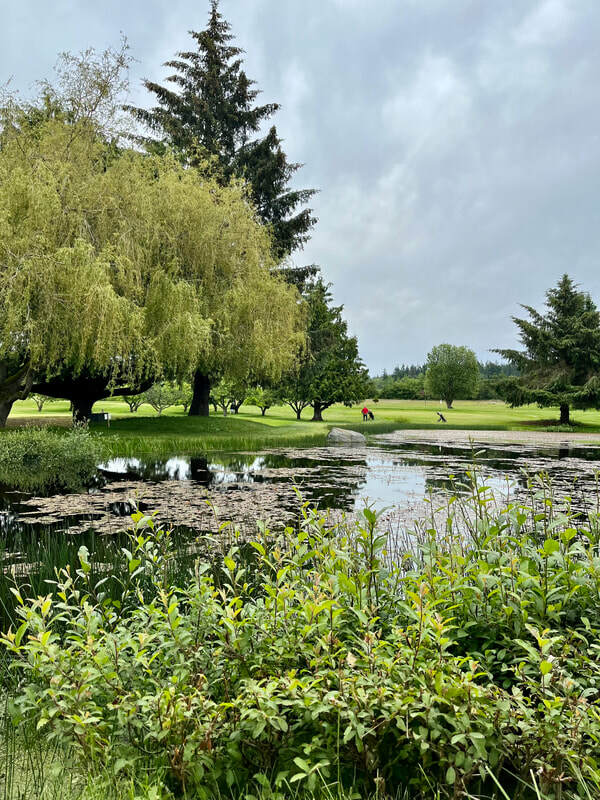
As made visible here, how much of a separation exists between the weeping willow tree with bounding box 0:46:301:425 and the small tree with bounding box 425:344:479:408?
55.5m

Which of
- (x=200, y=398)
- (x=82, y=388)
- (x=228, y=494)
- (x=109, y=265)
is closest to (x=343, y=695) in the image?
(x=228, y=494)

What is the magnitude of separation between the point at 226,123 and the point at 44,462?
994 inches

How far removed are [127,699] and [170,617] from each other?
392mm

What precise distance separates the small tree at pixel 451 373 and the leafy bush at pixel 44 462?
214 ft

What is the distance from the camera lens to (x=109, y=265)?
14359 mm

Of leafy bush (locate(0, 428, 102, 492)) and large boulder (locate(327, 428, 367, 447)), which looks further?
large boulder (locate(327, 428, 367, 447))

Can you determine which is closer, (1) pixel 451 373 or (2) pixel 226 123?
(2) pixel 226 123

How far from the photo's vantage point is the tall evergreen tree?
28.0 m

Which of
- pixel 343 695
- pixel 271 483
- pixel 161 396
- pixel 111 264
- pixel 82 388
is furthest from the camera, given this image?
pixel 161 396

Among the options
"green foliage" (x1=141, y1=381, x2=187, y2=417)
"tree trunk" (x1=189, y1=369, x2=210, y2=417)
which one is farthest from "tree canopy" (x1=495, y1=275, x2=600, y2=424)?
"green foliage" (x1=141, y1=381, x2=187, y2=417)

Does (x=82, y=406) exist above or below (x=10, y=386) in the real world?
below

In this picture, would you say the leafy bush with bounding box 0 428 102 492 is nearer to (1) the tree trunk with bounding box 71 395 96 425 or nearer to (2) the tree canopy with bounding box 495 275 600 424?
(1) the tree trunk with bounding box 71 395 96 425

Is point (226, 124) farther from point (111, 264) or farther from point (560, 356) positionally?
point (560, 356)

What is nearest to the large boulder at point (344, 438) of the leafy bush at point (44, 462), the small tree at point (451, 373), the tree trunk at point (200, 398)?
the tree trunk at point (200, 398)
